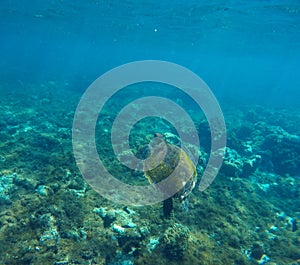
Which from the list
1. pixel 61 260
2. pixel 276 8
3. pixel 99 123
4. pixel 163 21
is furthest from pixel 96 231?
pixel 163 21

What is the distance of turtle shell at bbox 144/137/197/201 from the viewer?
6.42 m

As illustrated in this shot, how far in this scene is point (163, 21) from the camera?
3192 centimetres

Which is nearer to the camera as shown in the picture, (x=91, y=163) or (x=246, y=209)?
(x=246, y=209)

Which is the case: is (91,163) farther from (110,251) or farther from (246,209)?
(246,209)

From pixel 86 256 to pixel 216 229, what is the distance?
419 cm

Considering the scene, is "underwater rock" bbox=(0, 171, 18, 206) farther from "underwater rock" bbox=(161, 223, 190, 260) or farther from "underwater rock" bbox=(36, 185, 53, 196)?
"underwater rock" bbox=(161, 223, 190, 260)

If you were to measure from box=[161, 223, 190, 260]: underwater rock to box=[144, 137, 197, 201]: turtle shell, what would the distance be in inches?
38.3

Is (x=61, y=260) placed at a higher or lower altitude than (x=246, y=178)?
lower

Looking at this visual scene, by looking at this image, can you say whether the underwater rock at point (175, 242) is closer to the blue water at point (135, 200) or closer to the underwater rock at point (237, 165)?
the blue water at point (135, 200)

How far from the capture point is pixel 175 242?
21.0 feet

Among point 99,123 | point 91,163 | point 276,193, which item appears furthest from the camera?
point 99,123

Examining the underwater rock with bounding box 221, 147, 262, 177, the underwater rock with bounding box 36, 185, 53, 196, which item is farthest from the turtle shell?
the underwater rock with bounding box 221, 147, 262, 177

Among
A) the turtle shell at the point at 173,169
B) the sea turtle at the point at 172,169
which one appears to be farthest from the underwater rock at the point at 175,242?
the turtle shell at the point at 173,169

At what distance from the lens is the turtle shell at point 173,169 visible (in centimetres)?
642
